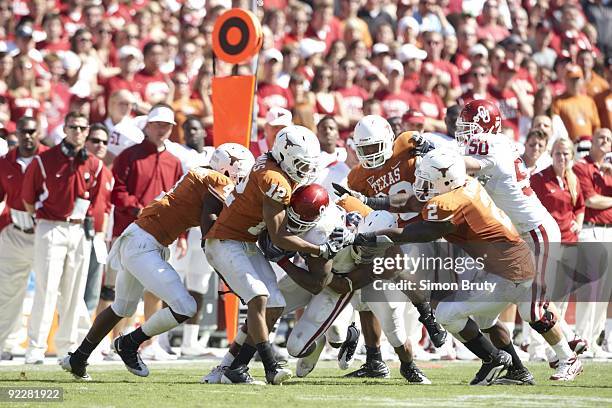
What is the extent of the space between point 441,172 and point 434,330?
1.38 m

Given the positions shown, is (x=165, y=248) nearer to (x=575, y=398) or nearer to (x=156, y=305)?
(x=156, y=305)

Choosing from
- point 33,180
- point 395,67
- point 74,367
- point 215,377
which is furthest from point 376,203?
point 395,67

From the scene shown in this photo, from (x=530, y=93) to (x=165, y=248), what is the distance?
7.71 metres

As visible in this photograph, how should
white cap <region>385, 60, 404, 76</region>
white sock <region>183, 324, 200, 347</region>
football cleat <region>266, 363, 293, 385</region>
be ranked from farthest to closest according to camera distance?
white cap <region>385, 60, 404, 76</region> → white sock <region>183, 324, 200, 347</region> → football cleat <region>266, 363, 293, 385</region>

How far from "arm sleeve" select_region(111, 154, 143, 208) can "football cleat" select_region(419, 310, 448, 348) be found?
3349mm

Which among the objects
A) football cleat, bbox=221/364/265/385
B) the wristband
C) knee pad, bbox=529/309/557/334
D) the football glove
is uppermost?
the wristband

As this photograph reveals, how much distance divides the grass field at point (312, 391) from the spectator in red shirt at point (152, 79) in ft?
13.4

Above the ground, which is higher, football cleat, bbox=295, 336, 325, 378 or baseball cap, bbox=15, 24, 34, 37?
baseball cap, bbox=15, 24, 34, 37

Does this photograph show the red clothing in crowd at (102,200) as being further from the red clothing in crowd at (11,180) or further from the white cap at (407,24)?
the white cap at (407,24)

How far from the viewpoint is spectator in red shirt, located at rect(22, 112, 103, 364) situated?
436 inches

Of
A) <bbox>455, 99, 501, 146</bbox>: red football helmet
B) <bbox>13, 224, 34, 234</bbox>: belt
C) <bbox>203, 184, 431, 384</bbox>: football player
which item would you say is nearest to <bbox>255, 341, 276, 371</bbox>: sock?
<bbox>203, 184, 431, 384</bbox>: football player

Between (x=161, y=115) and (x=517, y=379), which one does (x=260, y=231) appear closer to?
(x=517, y=379)

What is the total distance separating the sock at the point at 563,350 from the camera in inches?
373

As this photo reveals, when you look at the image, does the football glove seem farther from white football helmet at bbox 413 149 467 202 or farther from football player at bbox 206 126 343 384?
white football helmet at bbox 413 149 467 202
